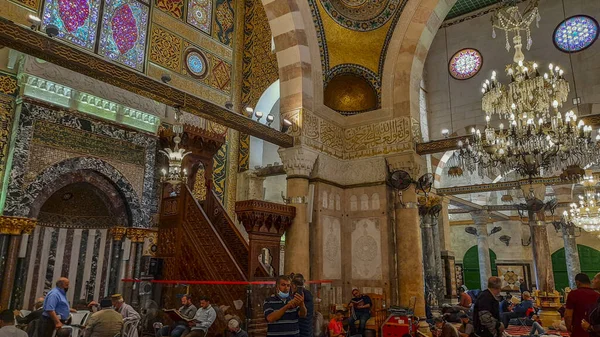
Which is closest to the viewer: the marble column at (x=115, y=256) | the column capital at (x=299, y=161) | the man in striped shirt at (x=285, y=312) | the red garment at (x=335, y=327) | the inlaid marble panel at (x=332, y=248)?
the man in striped shirt at (x=285, y=312)

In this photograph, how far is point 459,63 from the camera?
1358cm

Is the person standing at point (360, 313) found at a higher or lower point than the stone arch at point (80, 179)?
lower

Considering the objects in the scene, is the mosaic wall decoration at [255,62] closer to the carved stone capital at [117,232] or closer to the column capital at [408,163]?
the carved stone capital at [117,232]

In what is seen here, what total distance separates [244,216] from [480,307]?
3.46 meters

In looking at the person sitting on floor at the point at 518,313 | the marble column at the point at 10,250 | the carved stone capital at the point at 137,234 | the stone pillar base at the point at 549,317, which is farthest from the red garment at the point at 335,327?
the marble column at the point at 10,250

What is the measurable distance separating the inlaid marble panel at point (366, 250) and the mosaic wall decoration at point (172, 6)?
21.3 ft

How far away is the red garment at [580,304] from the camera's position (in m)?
3.59

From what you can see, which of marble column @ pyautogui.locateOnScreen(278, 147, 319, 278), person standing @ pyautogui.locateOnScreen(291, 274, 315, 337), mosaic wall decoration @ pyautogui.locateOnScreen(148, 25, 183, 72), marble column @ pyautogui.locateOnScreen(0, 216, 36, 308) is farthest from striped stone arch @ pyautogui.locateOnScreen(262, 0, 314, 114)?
marble column @ pyautogui.locateOnScreen(0, 216, 36, 308)

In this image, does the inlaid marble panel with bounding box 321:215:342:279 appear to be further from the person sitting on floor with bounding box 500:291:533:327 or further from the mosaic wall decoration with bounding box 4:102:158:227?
the mosaic wall decoration with bounding box 4:102:158:227

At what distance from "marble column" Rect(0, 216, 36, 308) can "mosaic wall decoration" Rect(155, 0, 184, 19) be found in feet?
18.2

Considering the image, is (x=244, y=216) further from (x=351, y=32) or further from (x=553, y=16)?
(x=553, y=16)

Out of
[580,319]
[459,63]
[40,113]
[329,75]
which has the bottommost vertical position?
[580,319]

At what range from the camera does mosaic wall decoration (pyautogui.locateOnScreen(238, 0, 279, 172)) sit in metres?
10.7

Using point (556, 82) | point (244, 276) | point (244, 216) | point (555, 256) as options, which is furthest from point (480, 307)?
point (555, 256)
